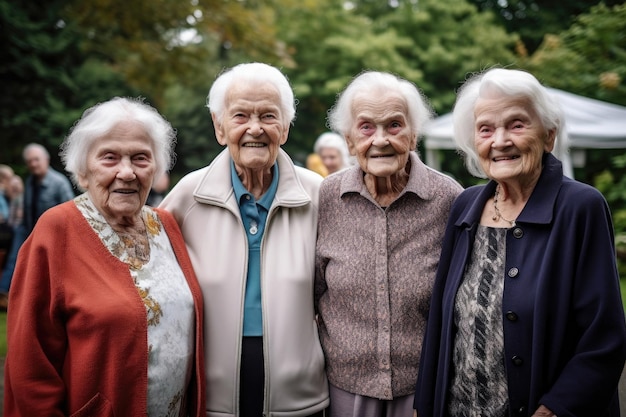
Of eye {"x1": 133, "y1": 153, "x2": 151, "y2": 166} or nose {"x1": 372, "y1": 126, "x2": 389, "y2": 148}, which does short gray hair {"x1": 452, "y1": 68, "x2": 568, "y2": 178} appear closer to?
nose {"x1": 372, "y1": 126, "x2": 389, "y2": 148}

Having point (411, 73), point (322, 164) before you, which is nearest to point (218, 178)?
point (322, 164)

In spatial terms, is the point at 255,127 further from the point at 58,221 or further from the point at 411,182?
the point at 58,221

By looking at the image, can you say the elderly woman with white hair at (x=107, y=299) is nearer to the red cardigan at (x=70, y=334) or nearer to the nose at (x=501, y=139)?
the red cardigan at (x=70, y=334)

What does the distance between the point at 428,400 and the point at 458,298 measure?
1.44ft

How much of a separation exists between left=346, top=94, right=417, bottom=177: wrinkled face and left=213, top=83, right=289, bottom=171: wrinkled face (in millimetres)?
374

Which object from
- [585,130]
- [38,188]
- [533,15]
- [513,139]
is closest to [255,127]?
[513,139]

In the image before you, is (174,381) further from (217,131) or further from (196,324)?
(217,131)

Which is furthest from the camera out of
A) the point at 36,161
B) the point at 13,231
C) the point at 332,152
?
the point at 13,231

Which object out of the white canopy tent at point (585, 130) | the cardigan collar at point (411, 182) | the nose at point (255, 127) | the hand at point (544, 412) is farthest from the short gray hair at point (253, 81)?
the white canopy tent at point (585, 130)

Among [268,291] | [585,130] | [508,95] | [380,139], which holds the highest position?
[585,130]

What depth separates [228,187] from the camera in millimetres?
2736

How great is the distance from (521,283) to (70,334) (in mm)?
1654

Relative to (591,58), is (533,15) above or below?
above

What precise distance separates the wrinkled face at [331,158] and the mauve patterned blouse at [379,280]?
4283mm
